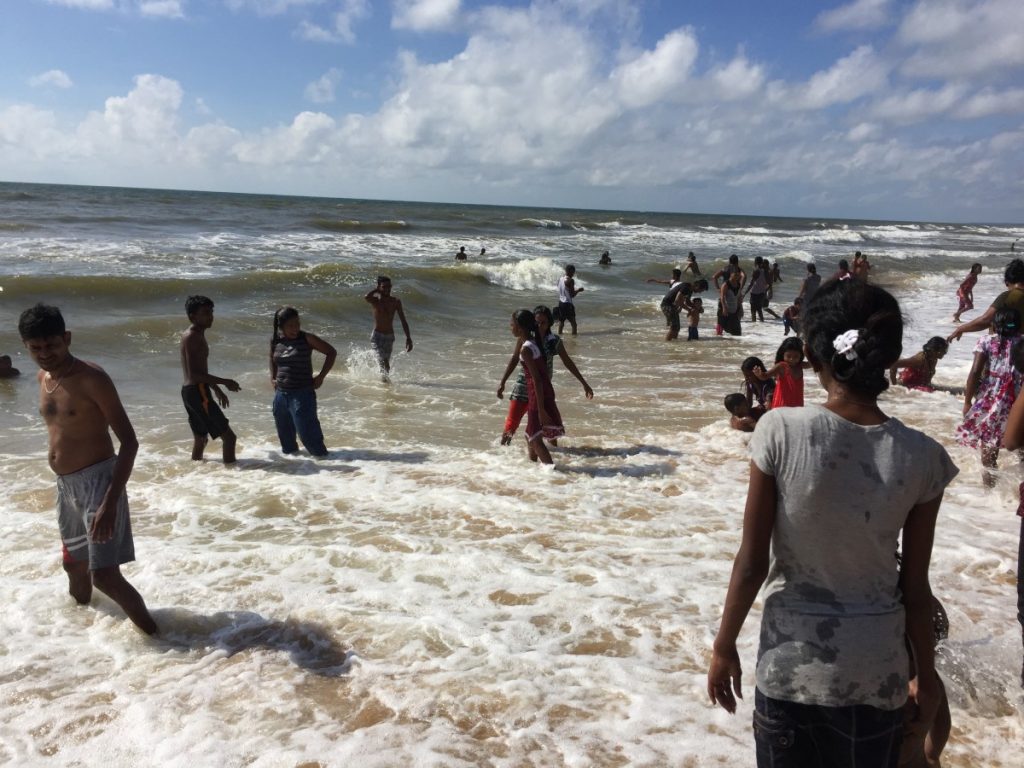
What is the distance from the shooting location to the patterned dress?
557cm

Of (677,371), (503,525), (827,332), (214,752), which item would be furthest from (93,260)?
(827,332)

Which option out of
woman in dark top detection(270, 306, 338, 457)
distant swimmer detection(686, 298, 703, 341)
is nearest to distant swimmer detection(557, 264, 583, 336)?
distant swimmer detection(686, 298, 703, 341)

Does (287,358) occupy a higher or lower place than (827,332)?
lower

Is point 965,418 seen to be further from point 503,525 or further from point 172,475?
point 172,475

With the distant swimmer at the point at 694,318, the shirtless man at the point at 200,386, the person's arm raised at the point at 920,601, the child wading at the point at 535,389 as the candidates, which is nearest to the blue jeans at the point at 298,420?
the shirtless man at the point at 200,386

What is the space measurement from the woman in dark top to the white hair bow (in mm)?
5809

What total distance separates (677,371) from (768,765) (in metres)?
10.0

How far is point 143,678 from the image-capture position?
3617mm

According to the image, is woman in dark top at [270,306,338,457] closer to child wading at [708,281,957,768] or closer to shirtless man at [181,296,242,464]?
shirtless man at [181,296,242,464]

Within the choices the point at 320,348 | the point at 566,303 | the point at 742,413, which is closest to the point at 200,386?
the point at 320,348

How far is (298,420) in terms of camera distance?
7.09m

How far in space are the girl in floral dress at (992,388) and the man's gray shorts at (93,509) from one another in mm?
5880

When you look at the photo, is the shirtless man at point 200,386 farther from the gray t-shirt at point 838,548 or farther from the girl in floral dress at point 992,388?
the girl in floral dress at point 992,388

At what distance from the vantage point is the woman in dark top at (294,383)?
7074 millimetres
